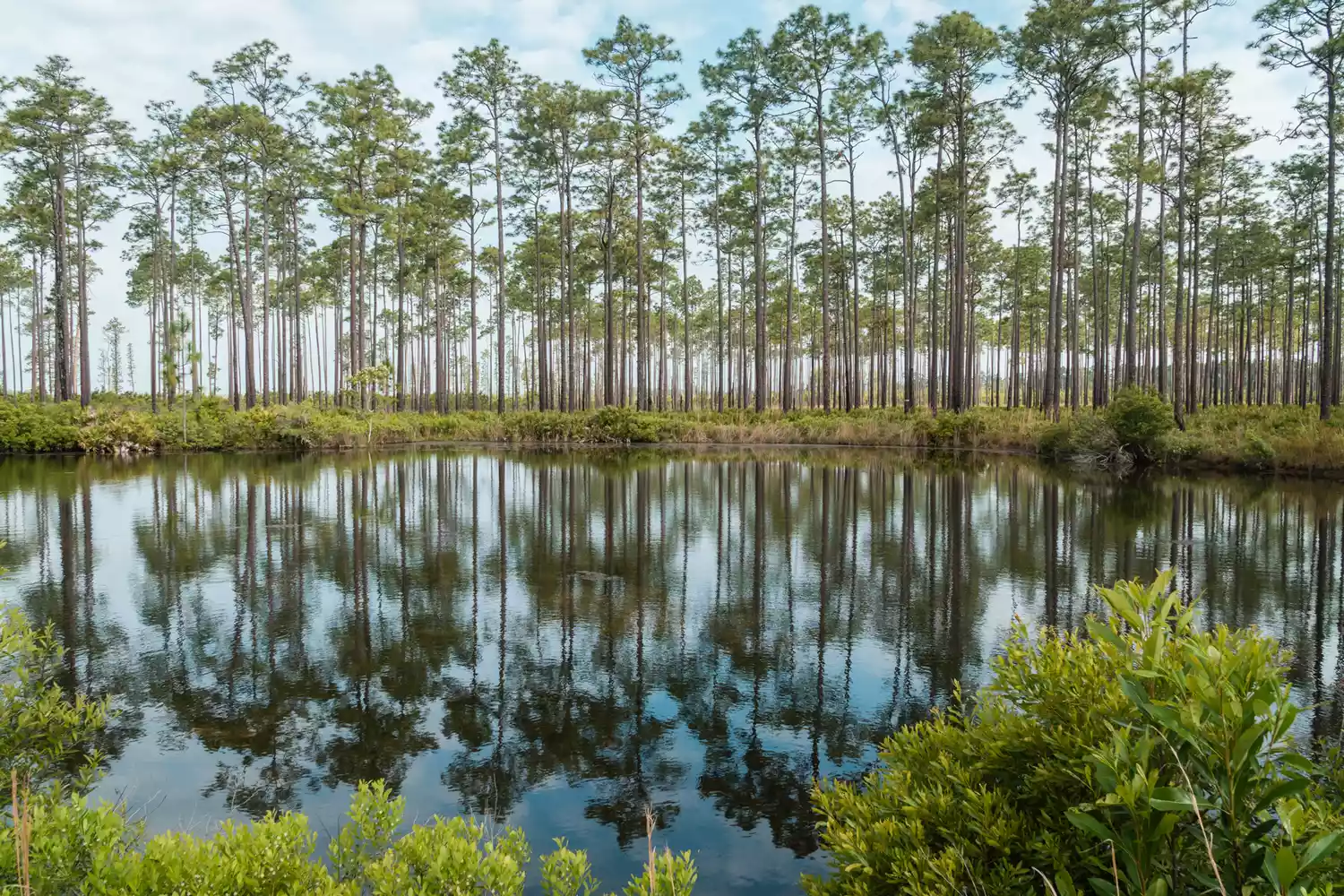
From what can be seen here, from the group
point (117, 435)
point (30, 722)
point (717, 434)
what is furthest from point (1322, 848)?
point (117, 435)

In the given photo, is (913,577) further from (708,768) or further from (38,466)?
(38,466)

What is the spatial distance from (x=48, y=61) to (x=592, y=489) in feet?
101

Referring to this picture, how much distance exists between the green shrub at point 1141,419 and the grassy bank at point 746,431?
0.03 meters

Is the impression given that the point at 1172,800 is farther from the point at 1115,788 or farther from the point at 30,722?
the point at 30,722

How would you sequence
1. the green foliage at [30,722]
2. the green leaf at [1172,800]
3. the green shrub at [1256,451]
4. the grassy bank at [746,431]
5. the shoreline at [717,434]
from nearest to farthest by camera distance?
the green leaf at [1172,800] < the green foliage at [30,722] < the green shrub at [1256,451] < the shoreline at [717,434] < the grassy bank at [746,431]

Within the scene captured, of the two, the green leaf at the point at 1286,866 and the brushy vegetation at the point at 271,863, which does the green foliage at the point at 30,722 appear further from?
the green leaf at the point at 1286,866

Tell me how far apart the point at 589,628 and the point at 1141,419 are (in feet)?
69.2

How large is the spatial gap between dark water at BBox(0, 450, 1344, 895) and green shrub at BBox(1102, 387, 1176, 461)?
A: 6644 millimetres

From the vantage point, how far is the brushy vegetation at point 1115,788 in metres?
1.65

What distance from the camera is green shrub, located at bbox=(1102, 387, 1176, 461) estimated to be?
2230cm

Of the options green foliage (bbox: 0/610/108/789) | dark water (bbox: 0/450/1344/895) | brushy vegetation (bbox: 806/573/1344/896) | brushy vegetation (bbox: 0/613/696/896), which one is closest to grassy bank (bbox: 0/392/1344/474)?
dark water (bbox: 0/450/1344/895)

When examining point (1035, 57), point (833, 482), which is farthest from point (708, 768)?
point (1035, 57)

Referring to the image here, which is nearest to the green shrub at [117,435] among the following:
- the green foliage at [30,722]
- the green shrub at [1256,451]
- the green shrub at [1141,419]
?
the green foliage at [30,722]

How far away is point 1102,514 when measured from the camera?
1355cm
